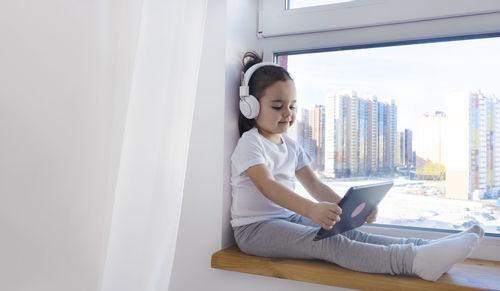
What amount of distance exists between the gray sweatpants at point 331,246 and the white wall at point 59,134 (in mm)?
462

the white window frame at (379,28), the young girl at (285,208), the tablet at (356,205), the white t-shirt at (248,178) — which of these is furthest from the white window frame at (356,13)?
the tablet at (356,205)

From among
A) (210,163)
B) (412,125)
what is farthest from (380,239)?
(210,163)

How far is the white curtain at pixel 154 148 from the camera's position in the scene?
2.23 ft

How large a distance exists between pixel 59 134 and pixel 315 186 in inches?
32.0

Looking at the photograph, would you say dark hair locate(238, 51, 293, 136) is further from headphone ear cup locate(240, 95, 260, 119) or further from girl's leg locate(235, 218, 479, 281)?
girl's leg locate(235, 218, 479, 281)

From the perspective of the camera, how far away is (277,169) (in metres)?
1.10

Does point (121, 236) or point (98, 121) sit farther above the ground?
point (98, 121)

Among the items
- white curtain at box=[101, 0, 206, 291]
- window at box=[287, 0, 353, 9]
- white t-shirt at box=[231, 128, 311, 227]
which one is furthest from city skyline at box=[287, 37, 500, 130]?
white curtain at box=[101, 0, 206, 291]

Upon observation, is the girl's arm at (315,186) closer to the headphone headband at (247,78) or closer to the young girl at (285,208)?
the young girl at (285,208)

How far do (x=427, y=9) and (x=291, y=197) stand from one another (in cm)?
69

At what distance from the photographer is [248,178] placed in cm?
104

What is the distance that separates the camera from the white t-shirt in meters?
1.01

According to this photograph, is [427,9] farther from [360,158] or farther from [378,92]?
[360,158]

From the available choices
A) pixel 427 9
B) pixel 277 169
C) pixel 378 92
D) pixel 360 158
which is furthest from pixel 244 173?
pixel 427 9
